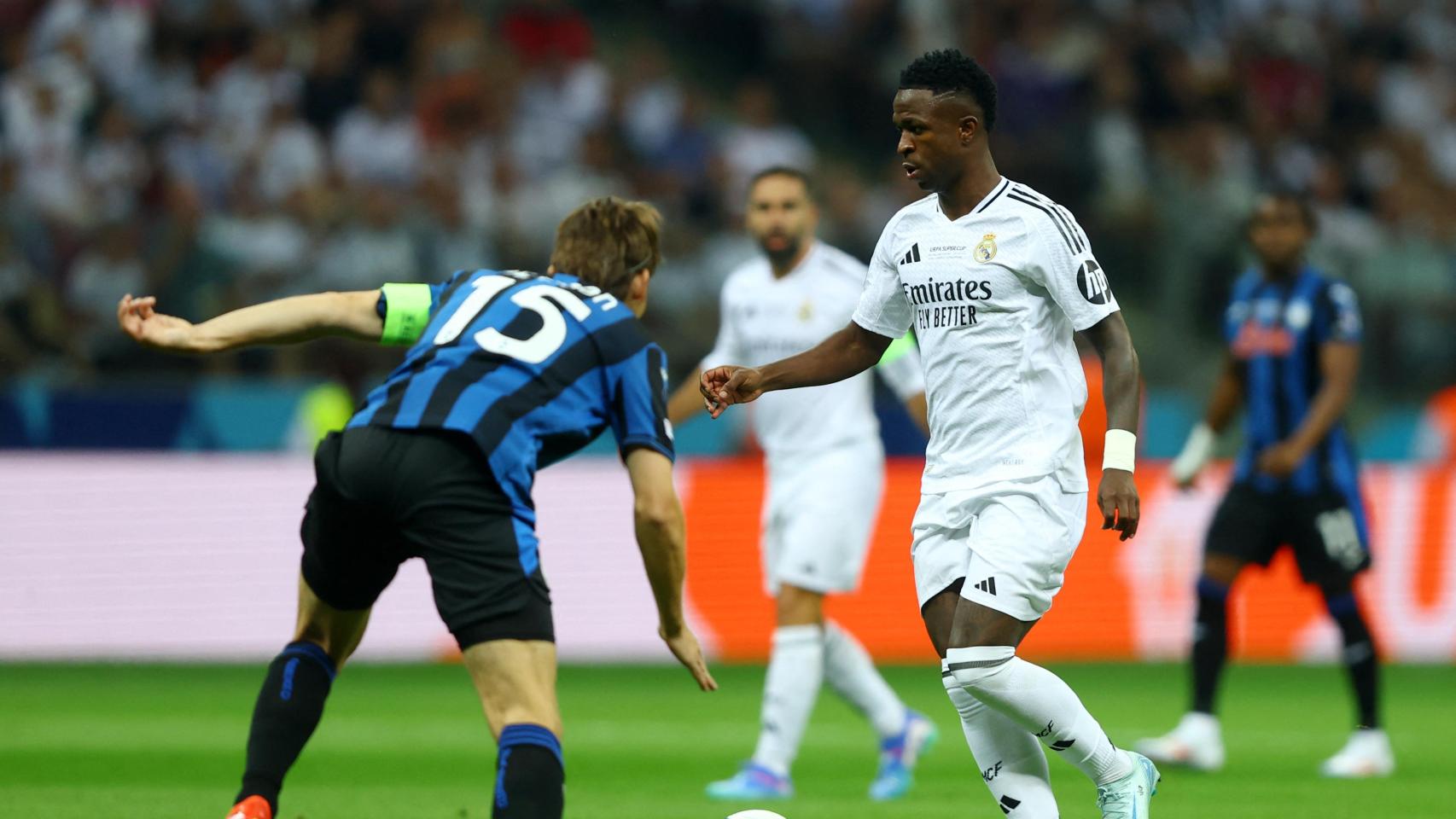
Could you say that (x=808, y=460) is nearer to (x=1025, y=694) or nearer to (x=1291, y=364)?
(x=1291, y=364)

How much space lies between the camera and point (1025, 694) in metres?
5.52

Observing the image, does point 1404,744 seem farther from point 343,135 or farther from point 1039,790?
point 343,135

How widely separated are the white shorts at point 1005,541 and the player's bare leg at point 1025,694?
0.06 m

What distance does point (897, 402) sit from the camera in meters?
15.0

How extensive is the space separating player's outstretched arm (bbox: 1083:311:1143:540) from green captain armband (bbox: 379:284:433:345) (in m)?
1.90

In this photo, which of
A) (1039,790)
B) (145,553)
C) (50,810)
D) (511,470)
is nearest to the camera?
(511,470)

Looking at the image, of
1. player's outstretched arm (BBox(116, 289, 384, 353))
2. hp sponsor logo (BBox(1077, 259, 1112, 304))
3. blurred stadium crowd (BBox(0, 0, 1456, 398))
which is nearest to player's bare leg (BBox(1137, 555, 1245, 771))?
hp sponsor logo (BBox(1077, 259, 1112, 304))

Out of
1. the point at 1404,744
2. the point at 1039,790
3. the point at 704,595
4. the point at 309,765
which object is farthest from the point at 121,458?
the point at 1039,790

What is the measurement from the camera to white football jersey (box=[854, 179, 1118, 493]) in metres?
5.57

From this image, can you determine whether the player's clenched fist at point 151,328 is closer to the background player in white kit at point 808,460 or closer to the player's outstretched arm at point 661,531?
the player's outstretched arm at point 661,531

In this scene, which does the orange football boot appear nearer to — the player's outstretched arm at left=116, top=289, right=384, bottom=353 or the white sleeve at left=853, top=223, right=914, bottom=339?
the player's outstretched arm at left=116, top=289, right=384, bottom=353

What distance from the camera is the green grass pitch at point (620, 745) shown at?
25.4 ft

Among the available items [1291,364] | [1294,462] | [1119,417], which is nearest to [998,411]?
[1119,417]

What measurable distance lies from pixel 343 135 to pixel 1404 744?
34.8ft
